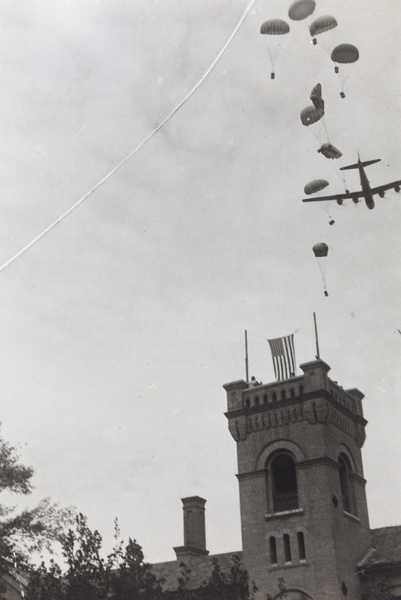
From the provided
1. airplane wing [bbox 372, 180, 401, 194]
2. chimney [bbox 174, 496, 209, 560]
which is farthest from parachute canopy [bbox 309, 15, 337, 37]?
chimney [bbox 174, 496, 209, 560]

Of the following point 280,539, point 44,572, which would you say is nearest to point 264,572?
point 280,539

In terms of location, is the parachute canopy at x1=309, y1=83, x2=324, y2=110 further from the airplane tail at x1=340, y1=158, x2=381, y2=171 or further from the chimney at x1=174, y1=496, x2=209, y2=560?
the chimney at x1=174, y1=496, x2=209, y2=560

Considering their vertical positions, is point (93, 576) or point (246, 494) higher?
point (246, 494)

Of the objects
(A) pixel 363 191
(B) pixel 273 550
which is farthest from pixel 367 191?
(B) pixel 273 550

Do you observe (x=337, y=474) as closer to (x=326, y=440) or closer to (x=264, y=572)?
(x=326, y=440)

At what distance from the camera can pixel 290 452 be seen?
3331 cm

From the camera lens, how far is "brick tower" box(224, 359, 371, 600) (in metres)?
31.1

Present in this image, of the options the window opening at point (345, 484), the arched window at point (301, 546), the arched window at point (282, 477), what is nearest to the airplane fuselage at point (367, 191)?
the arched window at point (282, 477)

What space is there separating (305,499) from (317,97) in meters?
15.7

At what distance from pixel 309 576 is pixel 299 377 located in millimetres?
8002

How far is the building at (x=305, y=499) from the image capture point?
3103 cm

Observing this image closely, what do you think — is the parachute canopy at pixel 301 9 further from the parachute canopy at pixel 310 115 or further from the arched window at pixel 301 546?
the arched window at pixel 301 546

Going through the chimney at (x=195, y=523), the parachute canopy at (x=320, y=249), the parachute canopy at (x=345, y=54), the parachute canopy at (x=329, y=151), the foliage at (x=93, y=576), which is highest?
the parachute canopy at (x=345, y=54)

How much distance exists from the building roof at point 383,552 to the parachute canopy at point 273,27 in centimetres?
1984
